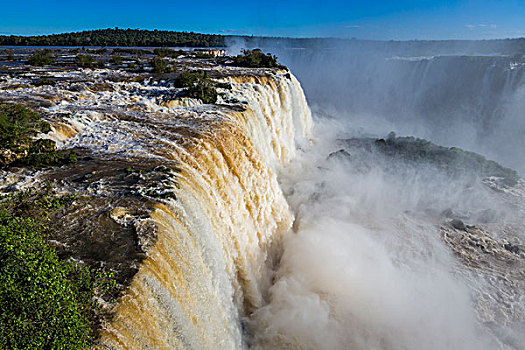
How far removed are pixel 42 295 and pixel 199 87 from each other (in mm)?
11551

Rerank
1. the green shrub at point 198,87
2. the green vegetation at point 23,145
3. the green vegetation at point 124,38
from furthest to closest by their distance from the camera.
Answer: the green vegetation at point 124,38 < the green shrub at point 198,87 < the green vegetation at point 23,145

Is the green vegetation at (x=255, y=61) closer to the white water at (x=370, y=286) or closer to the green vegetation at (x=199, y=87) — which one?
the green vegetation at (x=199, y=87)

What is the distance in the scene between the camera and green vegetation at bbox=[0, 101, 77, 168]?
6977mm

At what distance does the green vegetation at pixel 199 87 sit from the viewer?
13.2m

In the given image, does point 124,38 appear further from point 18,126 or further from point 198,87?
→ point 18,126

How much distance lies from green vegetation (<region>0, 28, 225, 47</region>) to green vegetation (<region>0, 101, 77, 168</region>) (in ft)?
188

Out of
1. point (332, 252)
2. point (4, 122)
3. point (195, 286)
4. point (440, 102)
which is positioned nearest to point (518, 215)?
point (332, 252)

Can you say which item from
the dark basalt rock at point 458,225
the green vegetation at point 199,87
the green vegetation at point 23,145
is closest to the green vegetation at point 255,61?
the green vegetation at point 199,87

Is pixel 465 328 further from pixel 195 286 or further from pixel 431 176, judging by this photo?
pixel 431 176

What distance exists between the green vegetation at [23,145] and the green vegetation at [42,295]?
312 centimetres

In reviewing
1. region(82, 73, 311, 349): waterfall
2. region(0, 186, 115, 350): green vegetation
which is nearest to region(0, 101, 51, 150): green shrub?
region(82, 73, 311, 349): waterfall

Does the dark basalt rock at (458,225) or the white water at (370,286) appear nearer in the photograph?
the white water at (370,286)

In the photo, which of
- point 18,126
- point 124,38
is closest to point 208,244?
point 18,126

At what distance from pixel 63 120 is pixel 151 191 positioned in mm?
5339
